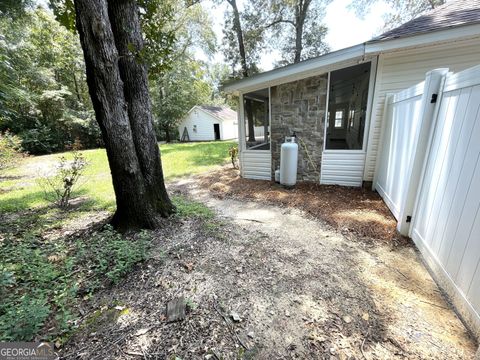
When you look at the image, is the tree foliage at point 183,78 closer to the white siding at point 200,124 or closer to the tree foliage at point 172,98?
the tree foliage at point 172,98

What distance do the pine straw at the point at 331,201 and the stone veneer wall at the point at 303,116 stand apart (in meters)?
0.62

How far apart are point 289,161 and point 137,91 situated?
3499mm

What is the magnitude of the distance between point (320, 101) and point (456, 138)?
3.32 metres

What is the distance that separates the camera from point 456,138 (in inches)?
77.6

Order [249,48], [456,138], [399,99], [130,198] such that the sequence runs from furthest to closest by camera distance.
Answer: [249,48] → [399,99] → [130,198] → [456,138]

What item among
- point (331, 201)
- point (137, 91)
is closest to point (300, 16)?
point (331, 201)

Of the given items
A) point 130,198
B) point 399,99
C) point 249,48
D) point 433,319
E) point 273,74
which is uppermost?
point 249,48

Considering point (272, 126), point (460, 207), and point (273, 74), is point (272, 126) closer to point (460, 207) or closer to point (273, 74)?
point (273, 74)

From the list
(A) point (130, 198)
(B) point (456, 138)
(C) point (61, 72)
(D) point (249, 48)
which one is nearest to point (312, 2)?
(D) point (249, 48)

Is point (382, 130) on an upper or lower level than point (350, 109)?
lower

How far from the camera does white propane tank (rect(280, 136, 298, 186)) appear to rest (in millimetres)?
4977

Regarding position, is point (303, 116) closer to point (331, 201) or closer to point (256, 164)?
point (256, 164)

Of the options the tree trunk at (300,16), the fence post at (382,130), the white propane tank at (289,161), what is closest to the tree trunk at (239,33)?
the tree trunk at (300,16)

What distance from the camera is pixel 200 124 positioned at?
22203 mm
